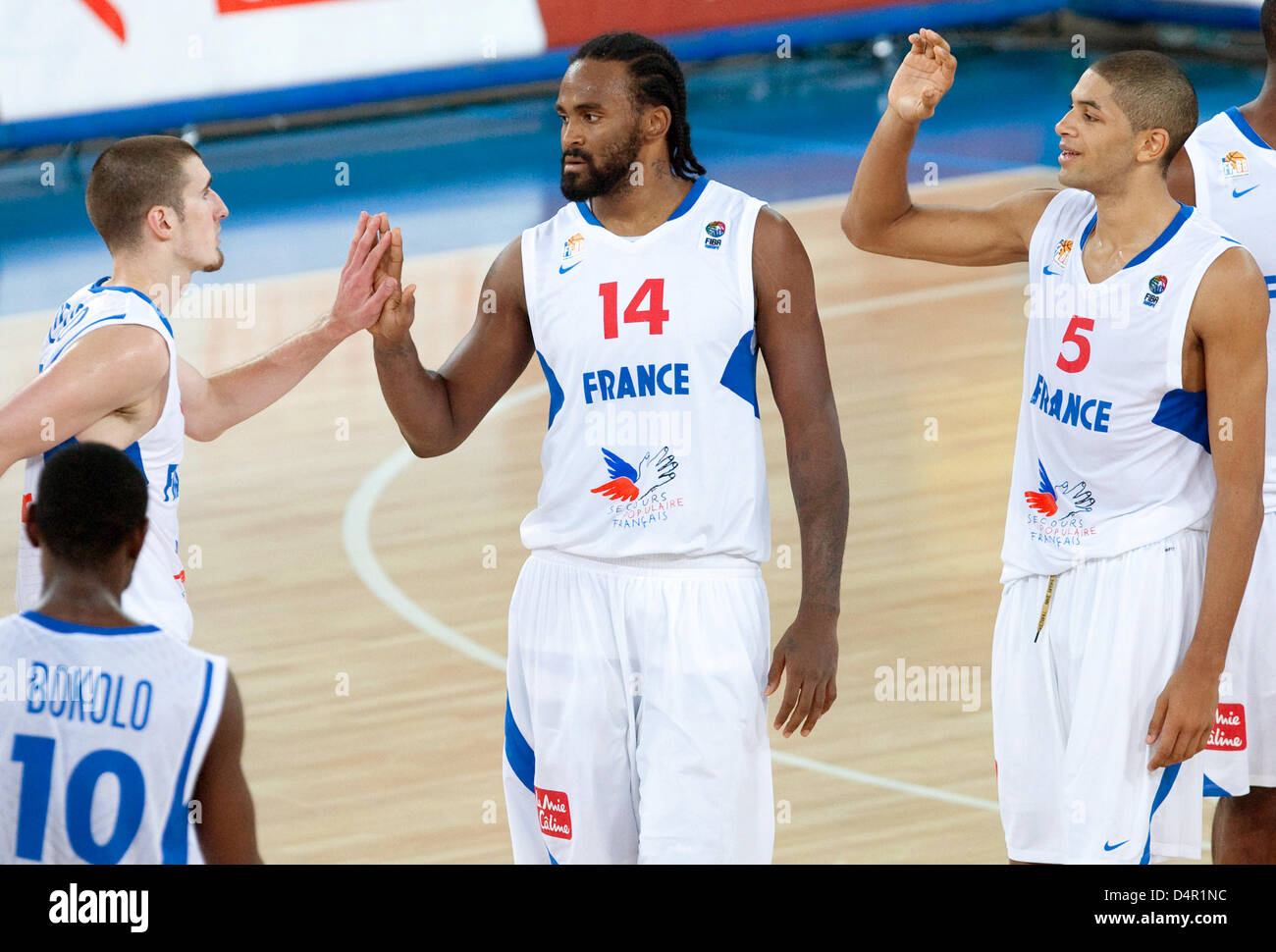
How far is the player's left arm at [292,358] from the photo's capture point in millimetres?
4727

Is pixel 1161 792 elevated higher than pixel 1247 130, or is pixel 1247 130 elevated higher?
pixel 1247 130

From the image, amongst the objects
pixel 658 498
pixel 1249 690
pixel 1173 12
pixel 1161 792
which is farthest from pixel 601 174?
pixel 1173 12

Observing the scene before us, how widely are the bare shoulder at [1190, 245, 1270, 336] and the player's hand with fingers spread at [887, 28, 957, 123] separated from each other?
78 centimetres

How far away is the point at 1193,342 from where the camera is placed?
14.6ft

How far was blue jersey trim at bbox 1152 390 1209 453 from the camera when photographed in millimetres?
4496

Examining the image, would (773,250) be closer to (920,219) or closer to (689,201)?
(689,201)

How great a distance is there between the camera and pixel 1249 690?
4906mm

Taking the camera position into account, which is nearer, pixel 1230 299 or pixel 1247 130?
pixel 1230 299

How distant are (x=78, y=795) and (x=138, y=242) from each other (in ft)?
5.72

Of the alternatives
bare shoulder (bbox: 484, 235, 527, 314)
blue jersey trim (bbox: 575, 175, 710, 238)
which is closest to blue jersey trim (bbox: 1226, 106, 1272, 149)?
blue jersey trim (bbox: 575, 175, 710, 238)

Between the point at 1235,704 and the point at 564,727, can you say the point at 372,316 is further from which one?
the point at 1235,704

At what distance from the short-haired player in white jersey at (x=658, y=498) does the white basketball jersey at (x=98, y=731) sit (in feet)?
4.49

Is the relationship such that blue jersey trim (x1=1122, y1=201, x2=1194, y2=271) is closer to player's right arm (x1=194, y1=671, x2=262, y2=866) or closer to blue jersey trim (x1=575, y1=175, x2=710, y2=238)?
blue jersey trim (x1=575, y1=175, x2=710, y2=238)

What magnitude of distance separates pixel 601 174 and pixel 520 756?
1.37 meters
